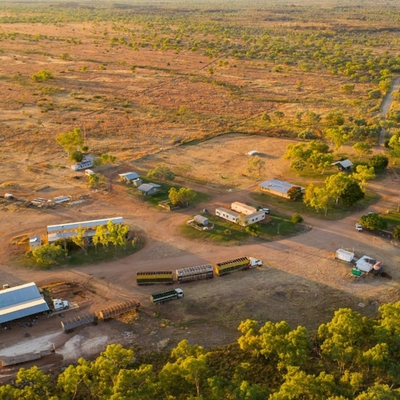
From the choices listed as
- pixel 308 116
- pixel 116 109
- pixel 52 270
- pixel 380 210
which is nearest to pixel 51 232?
pixel 52 270

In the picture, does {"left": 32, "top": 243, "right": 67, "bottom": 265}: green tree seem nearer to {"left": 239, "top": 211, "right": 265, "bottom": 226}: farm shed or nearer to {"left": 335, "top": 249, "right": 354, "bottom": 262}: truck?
{"left": 239, "top": 211, "right": 265, "bottom": 226}: farm shed

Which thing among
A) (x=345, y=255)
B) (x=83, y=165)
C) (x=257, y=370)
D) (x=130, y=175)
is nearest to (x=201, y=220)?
(x=130, y=175)

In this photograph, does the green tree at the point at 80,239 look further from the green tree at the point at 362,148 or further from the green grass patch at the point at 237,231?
the green tree at the point at 362,148

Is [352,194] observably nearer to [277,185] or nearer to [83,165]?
[277,185]

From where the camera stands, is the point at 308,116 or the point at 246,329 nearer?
the point at 246,329

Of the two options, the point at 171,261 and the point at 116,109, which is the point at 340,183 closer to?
the point at 171,261

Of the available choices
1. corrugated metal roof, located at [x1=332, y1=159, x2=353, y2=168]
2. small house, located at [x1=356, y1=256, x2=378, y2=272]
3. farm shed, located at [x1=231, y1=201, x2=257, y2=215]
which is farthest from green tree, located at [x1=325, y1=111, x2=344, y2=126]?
small house, located at [x1=356, y1=256, x2=378, y2=272]

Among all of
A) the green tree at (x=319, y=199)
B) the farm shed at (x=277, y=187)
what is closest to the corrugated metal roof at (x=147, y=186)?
the farm shed at (x=277, y=187)
